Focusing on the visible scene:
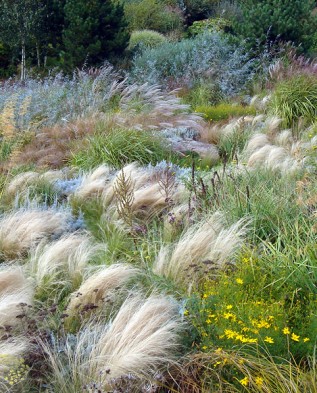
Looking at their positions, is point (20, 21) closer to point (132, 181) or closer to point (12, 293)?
point (132, 181)

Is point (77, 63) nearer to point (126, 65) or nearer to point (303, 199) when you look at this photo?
point (126, 65)

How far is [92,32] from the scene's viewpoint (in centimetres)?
1451

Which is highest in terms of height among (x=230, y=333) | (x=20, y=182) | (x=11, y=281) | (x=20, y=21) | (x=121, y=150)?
(x=230, y=333)

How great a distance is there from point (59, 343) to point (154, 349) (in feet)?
2.02

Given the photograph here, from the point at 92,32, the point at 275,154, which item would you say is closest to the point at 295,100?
the point at 275,154

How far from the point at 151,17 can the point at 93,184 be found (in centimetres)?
1686

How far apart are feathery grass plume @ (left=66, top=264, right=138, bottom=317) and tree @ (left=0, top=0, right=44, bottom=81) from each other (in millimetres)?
11871

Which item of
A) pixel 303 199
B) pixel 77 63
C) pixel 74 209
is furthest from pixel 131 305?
pixel 77 63

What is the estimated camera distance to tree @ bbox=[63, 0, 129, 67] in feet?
46.8

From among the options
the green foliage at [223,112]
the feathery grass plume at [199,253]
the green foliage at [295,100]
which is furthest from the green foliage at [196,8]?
the feathery grass plume at [199,253]

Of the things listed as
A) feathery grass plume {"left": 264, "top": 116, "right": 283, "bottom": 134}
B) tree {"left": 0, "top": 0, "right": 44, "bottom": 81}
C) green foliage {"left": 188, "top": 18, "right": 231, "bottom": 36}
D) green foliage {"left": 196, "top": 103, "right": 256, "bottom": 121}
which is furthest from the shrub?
green foliage {"left": 188, "top": 18, "right": 231, "bottom": 36}

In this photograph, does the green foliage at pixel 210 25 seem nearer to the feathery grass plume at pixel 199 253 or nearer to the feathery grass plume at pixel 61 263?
the feathery grass plume at pixel 61 263

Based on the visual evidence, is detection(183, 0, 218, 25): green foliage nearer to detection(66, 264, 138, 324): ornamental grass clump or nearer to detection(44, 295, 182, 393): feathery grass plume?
detection(66, 264, 138, 324): ornamental grass clump

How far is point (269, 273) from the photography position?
3.55m
